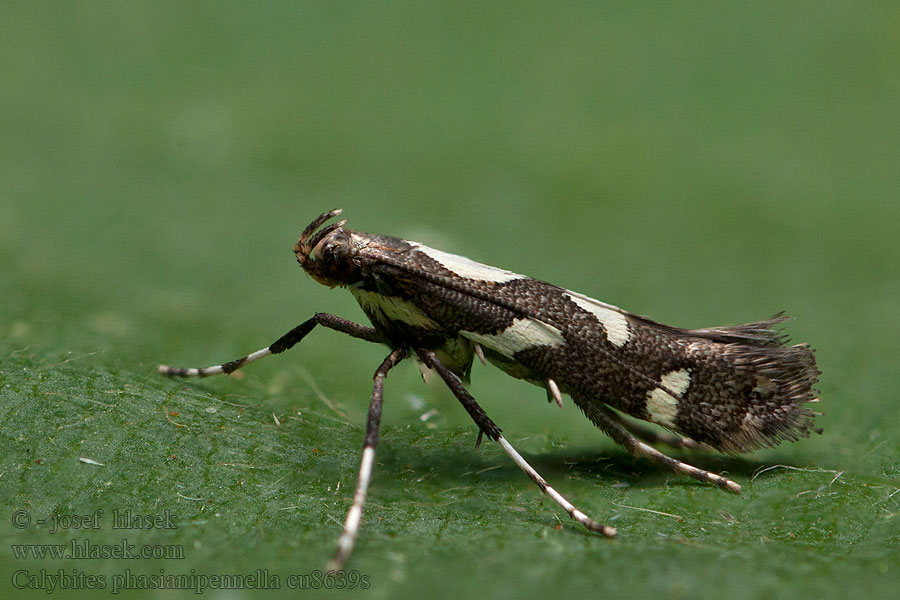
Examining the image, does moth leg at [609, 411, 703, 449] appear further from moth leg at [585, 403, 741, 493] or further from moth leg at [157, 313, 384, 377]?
moth leg at [157, 313, 384, 377]

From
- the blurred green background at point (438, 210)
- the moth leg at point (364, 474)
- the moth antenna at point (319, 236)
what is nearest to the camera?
→ the moth leg at point (364, 474)

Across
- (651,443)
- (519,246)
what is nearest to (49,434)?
(651,443)

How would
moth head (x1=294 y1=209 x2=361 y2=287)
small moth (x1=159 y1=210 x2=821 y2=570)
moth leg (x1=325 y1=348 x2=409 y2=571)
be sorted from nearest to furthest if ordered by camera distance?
moth leg (x1=325 y1=348 x2=409 y2=571), small moth (x1=159 y1=210 x2=821 y2=570), moth head (x1=294 y1=209 x2=361 y2=287)

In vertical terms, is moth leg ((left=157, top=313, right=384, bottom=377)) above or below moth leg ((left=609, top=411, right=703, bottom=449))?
above

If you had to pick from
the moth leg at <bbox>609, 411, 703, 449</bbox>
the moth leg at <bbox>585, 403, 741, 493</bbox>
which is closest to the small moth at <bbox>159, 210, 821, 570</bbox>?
the moth leg at <bbox>585, 403, 741, 493</bbox>

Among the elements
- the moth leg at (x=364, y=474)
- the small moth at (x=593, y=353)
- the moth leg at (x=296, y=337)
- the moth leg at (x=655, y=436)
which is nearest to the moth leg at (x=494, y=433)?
the small moth at (x=593, y=353)

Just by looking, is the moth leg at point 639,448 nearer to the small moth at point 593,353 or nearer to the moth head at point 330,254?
the small moth at point 593,353

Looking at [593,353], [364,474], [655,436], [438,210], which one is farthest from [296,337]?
[438,210]
